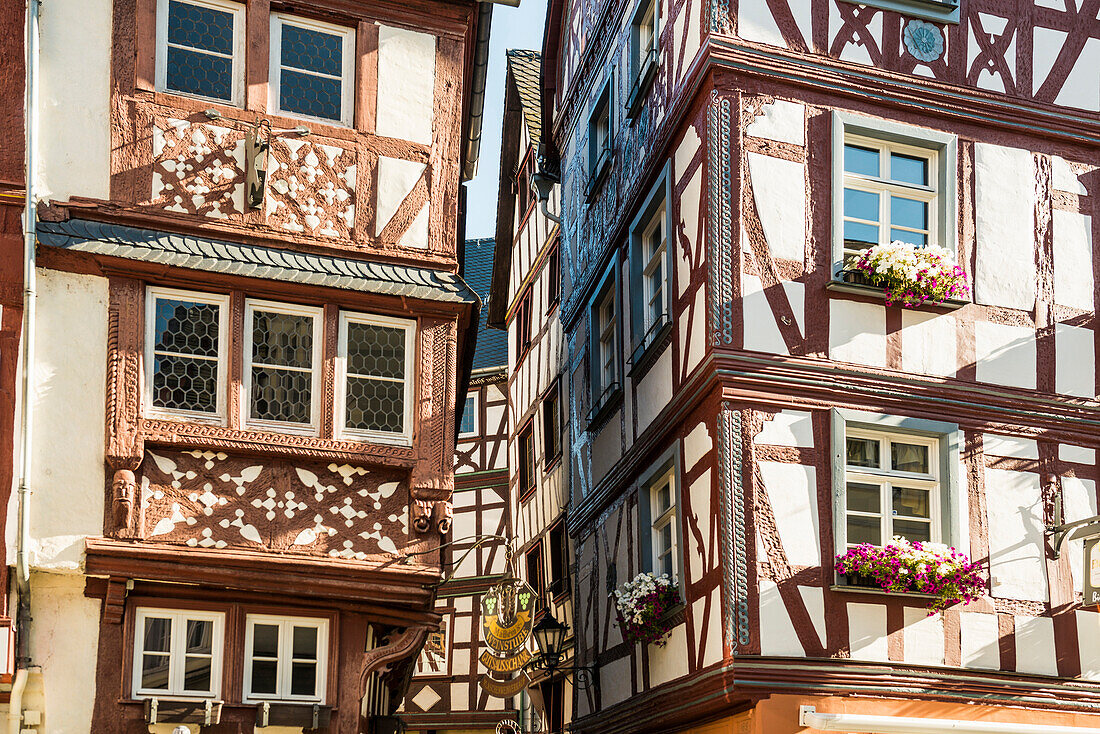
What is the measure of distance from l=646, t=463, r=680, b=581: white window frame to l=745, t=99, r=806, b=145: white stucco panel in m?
3.09

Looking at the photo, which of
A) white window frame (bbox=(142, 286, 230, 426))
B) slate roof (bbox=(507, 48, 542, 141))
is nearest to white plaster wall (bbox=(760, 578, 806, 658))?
white window frame (bbox=(142, 286, 230, 426))

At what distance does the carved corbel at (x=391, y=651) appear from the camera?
11.8m

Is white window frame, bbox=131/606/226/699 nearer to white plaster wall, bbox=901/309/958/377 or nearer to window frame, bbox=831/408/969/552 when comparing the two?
window frame, bbox=831/408/969/552

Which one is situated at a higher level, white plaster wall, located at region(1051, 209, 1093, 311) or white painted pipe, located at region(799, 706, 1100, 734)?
white plaster wall, located at region(1051, 209, 1093, 311)

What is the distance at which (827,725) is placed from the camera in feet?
34.4

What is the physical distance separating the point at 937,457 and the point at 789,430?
1413 millimetres

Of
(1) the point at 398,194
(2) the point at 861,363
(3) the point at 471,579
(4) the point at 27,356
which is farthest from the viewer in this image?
(3) the point at 471,579

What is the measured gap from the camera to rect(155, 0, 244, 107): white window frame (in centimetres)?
1202

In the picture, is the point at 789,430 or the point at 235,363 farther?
the point at 235,363

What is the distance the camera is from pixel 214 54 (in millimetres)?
12211

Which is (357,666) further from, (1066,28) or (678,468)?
(1066,28)

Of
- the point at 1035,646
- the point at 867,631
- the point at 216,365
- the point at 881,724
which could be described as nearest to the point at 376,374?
the point at 216,365

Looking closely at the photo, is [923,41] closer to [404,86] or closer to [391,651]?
[404,86]

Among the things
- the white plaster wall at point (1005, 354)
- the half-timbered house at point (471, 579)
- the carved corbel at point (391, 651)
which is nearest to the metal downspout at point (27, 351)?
the carved corbel at point (391, 651)
